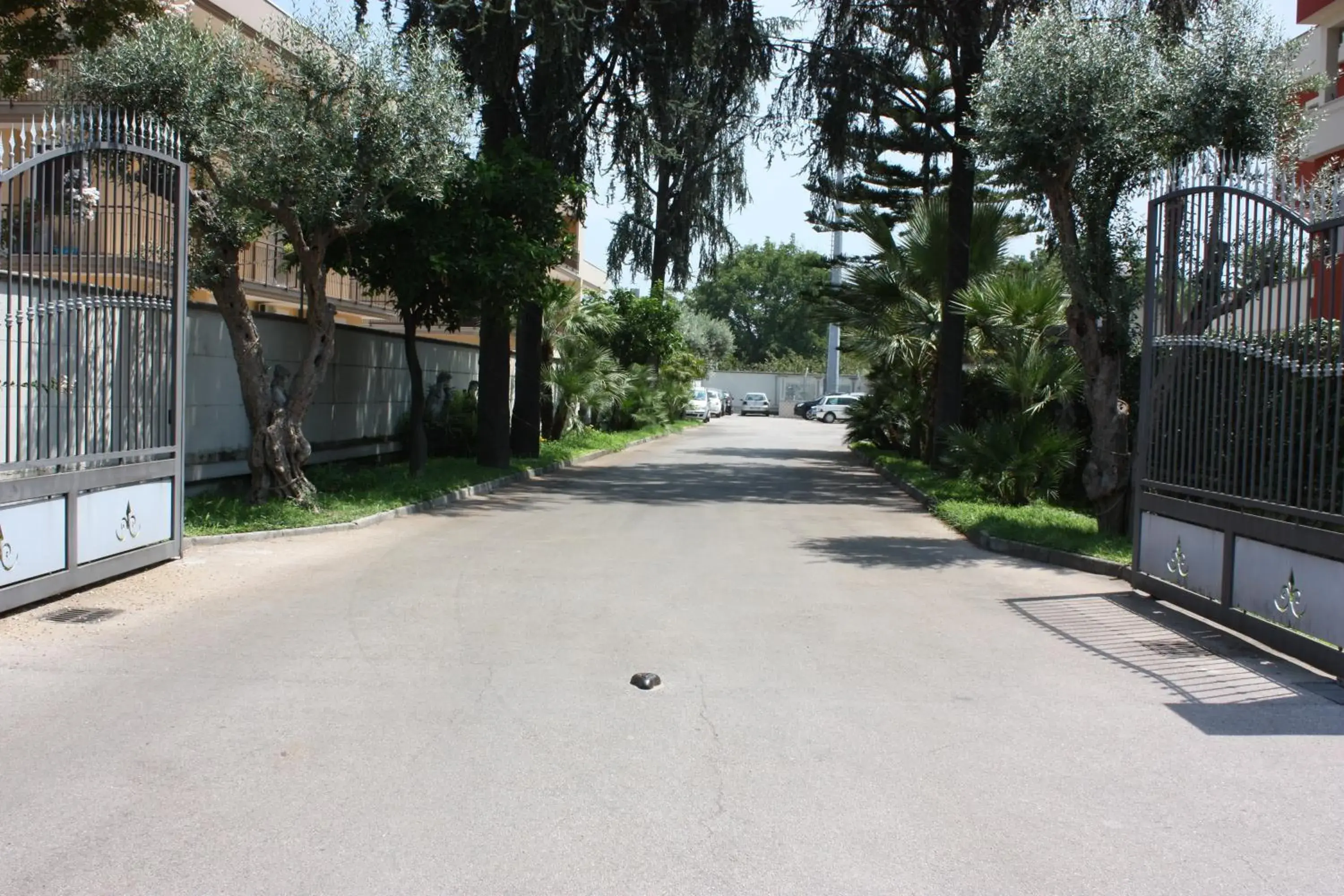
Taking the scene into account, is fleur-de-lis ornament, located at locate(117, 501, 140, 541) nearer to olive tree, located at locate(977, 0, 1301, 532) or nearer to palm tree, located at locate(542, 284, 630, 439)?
olive tree, located at locate(977, 0, 1301, 532)

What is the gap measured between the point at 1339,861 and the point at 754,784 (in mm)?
2271

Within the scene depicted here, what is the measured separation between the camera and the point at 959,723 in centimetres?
622

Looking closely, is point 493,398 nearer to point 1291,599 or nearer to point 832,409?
point 1291,599

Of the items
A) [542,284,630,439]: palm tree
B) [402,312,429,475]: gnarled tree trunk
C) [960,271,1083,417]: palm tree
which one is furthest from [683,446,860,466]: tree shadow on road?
[402,312,429,475]: gnarled tree trunk

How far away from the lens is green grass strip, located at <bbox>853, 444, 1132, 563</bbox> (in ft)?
41.1

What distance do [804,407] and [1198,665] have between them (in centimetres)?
6289

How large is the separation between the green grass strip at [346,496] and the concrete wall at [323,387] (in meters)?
0.46

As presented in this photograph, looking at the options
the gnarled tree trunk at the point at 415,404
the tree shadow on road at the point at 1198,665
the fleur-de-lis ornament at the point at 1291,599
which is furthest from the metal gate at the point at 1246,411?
the gnarled tree trunk at the point at 415,404

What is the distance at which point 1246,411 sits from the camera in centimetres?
871

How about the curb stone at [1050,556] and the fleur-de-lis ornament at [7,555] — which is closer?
the fleur-de-lis ornament at [7,555]

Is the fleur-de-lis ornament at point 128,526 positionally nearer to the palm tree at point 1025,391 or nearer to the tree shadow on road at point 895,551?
the tree shadow on road at point 895,551

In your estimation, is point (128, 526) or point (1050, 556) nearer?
point (128, 526)

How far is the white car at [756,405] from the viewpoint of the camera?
237 ft

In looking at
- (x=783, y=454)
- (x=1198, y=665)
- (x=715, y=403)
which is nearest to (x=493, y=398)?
(x=783, y=454)
